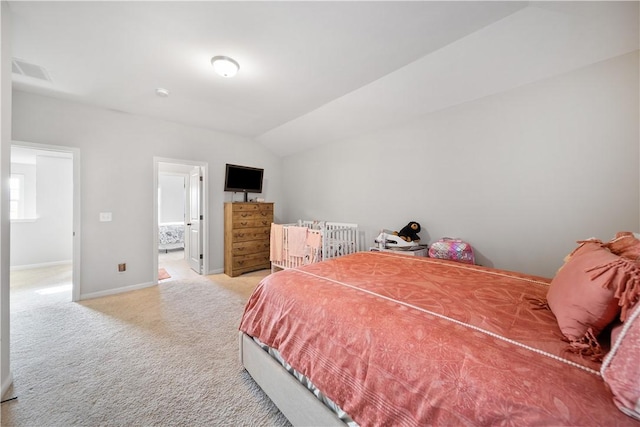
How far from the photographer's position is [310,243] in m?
3.67

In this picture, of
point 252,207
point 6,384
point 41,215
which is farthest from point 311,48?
point 41,215

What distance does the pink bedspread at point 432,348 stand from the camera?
68 cm

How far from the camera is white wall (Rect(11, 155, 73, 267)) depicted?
15.2ft

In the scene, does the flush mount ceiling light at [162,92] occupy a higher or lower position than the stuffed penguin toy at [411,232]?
higher

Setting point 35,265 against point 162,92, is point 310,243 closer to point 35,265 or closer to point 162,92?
point 162,92

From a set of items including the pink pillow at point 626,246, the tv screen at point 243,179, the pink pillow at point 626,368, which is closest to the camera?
the pink pillow at point 626,368

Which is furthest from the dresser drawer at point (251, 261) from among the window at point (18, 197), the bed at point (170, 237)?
the window at point (18, 197)

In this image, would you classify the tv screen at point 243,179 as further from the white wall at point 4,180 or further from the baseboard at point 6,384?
the baseboard at point 6,384

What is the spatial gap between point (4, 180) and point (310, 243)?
292 cm

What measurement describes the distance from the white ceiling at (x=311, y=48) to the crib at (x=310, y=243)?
1.86m

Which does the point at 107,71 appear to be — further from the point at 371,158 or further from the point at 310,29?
the point at 371,158

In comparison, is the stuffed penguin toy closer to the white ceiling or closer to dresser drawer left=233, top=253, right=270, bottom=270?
the white ceiling

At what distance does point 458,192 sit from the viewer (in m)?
2.92

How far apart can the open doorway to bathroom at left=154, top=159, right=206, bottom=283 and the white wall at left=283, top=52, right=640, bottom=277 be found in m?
3.01
